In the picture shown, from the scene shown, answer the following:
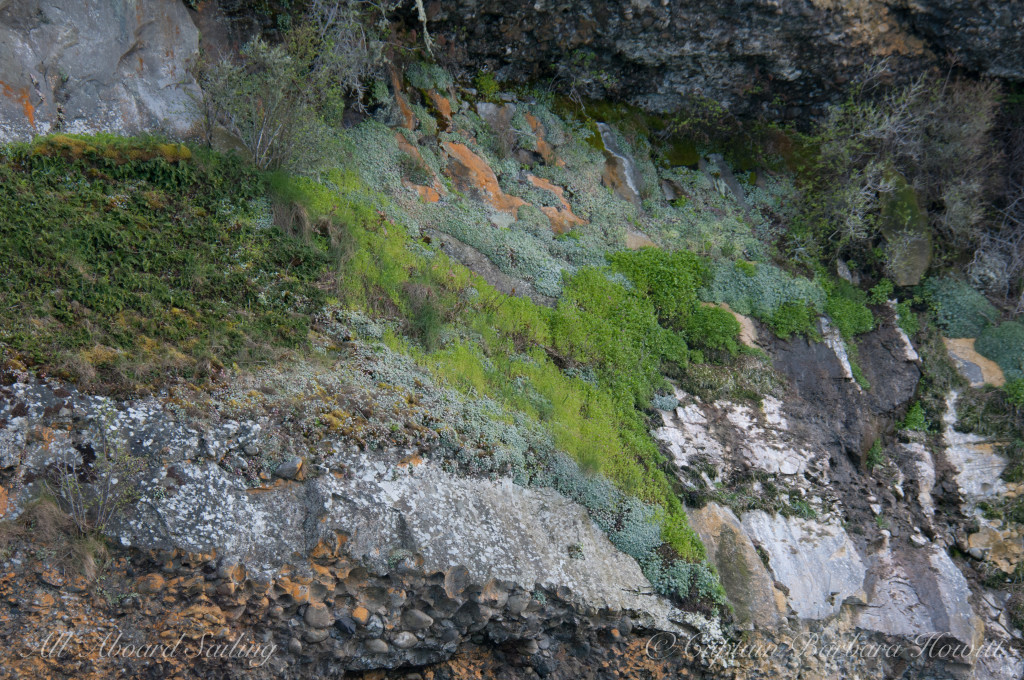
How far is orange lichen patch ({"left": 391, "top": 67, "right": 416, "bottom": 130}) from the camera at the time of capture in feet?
30.3

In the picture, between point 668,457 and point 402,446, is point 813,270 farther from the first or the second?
point 402,446

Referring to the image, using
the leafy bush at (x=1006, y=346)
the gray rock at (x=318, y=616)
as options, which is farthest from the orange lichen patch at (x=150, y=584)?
the leafy bush at (x=1006, y=346)

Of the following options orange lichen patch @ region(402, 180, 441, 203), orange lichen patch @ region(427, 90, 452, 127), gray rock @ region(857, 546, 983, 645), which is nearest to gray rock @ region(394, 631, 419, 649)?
gray rock @ region(857, 546, 983, 645)

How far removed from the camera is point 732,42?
1031 cm

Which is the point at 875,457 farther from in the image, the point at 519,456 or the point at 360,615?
the point at 360,615

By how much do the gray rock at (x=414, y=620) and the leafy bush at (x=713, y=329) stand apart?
17.7ft

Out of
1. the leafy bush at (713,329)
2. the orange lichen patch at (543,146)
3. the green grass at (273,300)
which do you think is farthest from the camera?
the orange lichen patch at (543,146)

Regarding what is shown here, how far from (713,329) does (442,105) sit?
5473 mm

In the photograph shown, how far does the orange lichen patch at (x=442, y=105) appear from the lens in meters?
9.85

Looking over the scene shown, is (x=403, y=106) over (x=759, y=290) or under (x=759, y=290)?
over

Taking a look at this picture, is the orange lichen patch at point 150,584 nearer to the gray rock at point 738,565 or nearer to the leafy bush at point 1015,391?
the gray rock at point 738,565

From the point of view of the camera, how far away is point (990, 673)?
7.02m

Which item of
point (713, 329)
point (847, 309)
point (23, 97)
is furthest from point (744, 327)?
point (23, 97)

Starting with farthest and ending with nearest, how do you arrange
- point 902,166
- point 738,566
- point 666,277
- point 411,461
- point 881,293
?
point 902,166, point 881,293, point 666,277, point 738,566, point 411,461
